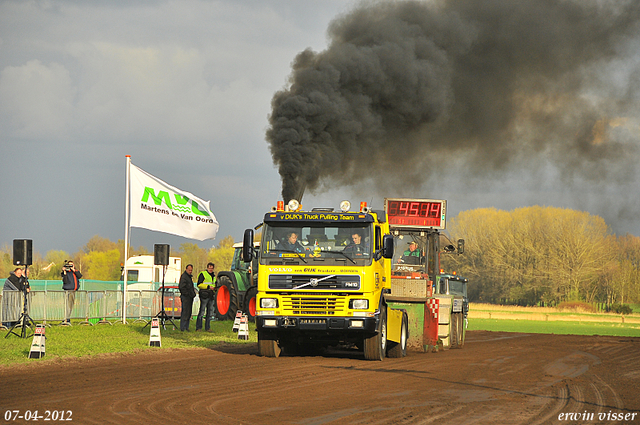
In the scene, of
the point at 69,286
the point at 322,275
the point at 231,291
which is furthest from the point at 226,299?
the point at 322,275

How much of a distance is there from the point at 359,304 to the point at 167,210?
1119 centimetres

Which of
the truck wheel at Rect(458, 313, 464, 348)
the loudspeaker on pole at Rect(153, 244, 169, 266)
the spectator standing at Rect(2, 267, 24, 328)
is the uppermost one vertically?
the loudspeaker on pole at Rect(153, 244, 169, 266)

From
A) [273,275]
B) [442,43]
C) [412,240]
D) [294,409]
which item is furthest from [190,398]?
[442,43]

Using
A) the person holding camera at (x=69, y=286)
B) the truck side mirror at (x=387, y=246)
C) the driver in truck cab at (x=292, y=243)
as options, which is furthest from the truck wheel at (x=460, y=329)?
the person holding camera at (x=69, y=286)

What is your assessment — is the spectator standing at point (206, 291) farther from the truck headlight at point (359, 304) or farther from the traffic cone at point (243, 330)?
the truck headlight at point (359, 304)

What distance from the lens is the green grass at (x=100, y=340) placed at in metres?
14.1

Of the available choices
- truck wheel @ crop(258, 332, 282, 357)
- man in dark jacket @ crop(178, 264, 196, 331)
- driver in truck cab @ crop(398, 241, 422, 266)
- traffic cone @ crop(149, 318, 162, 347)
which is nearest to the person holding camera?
man in dark jacket @ crop(178, 264, 196, 331)

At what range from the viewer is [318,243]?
14.3 metres

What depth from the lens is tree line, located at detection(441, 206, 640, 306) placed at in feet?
248

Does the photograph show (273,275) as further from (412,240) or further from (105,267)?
(105,267)

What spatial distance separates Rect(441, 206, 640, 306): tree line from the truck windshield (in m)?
64.8

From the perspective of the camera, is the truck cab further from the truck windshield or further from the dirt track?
the dirt track

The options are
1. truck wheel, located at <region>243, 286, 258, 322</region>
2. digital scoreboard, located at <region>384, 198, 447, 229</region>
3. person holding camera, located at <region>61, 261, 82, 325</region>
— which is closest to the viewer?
digital scoreboard, located at <region>384, 198, 447, 229</region>

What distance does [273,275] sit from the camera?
14203 mm
